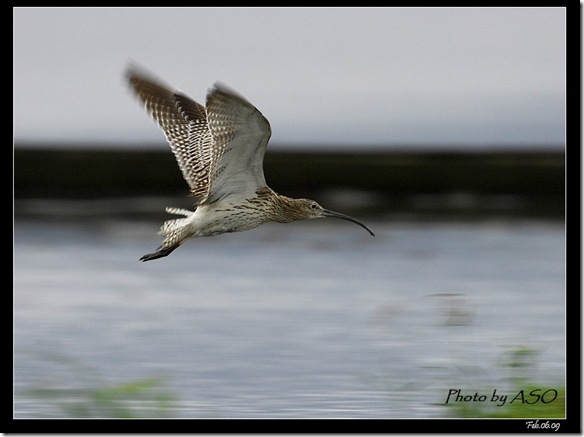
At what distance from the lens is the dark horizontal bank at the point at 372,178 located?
2500cm

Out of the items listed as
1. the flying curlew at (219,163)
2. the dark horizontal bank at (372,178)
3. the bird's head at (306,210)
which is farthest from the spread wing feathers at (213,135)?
the dark horizontal bank at (372,178)

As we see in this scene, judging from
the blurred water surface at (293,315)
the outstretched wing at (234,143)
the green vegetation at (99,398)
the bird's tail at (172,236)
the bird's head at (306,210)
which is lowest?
the blurred water surface at (293,315)

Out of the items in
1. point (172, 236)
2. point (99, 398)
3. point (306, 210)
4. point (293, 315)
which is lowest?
point (293, 315)

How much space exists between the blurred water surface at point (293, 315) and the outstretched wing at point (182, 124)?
63.1 inches

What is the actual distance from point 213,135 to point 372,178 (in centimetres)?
1725

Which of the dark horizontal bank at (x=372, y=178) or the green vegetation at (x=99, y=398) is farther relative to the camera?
the dark horizontal bank at (x=372, y=178)

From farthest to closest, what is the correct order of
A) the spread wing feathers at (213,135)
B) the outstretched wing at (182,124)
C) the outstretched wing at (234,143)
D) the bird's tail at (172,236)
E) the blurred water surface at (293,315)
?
1. the outstretched wing at (182,124)
2. the blurred water surface at (293,315)
3. the bird's tail at (172,236)
4. the spread wing feathers at (213,135)
5. the outstretched wing at (234,143)

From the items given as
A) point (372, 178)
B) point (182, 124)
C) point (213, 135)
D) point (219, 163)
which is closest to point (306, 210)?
point (219, 163)

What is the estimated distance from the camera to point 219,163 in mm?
9195

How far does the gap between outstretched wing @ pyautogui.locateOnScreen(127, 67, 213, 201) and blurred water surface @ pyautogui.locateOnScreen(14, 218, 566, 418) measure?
160cm

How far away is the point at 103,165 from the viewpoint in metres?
25.7

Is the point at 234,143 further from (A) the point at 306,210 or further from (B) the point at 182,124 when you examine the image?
(B) the point at 182,124

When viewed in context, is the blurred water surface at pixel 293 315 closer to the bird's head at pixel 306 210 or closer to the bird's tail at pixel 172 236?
the bird's tail at pixel 172 236

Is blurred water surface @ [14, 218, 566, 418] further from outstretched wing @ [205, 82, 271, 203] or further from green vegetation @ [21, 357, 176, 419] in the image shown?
outstretched wing @ [205, 82, 271, 203]
